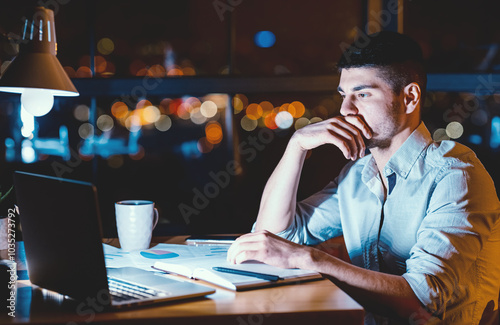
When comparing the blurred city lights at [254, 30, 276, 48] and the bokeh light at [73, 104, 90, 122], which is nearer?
the bokeh light at [73, 104, 90, 122]

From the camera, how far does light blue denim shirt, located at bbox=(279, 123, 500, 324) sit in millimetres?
1168

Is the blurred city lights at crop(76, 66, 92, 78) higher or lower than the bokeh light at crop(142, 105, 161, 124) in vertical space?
higher

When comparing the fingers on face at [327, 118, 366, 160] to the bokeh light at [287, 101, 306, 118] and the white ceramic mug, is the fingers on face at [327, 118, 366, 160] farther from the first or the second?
the bokeh light at [287, 101, 306, 118]

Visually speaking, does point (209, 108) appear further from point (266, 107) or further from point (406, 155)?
point (406, 155)

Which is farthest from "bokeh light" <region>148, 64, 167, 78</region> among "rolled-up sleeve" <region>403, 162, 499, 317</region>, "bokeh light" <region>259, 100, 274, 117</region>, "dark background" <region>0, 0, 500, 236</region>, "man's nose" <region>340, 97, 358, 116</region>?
"rolled-up sleeve" <region>403, 162, 499, 317</region>

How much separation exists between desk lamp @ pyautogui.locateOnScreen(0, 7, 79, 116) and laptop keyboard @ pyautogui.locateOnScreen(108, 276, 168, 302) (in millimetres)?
724

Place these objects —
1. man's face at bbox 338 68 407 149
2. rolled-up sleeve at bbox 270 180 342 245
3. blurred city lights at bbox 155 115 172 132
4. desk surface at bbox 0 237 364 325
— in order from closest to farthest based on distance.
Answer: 1. desk surface at bbox 0 237 364 325
2. man's face at bbox 338 68 407 149
3. rolled-up sleeve at bbox 270 180 342 245
4. blurred city lights at bbox 155 115 172 132

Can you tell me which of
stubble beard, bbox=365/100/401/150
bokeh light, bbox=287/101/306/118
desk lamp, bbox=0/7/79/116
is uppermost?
desk lamp, bbox=0/7/79/116

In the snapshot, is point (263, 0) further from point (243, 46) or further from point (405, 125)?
point (405, 125)

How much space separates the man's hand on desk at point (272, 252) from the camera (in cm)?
115

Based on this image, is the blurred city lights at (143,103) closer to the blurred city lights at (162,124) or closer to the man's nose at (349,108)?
the blurred city lights at (162,124)

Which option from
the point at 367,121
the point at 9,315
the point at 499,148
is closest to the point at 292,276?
the point at 9,315

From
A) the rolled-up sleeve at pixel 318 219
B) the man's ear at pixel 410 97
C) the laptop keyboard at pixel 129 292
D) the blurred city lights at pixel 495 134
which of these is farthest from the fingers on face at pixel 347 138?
the blurred city lights at pixel 495 134

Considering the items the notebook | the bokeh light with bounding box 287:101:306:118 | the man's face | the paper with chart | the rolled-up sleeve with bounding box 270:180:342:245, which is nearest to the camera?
the notebook
